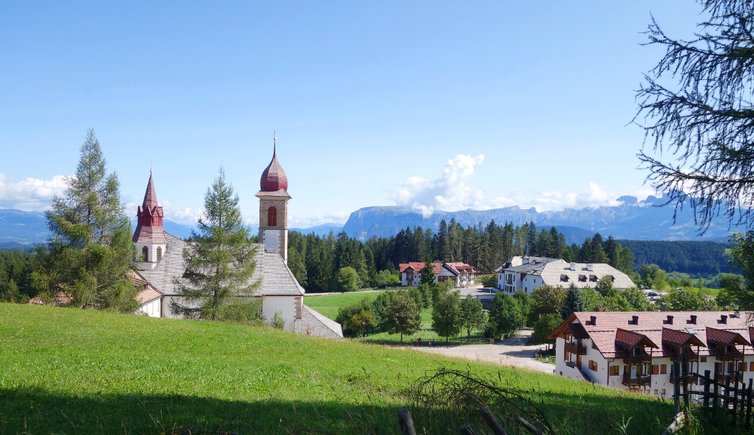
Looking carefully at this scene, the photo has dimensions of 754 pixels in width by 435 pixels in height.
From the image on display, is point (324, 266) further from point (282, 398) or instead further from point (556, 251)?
point (282, 398)

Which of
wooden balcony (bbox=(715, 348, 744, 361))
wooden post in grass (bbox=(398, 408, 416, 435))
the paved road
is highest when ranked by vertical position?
wooden post in grass (bbox=(398, 408, 416, 435))

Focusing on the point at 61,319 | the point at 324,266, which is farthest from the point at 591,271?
the point at 61,319

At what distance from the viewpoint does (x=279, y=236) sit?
129 ft

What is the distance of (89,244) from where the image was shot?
2478 centimetres

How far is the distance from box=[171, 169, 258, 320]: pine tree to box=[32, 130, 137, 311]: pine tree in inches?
132

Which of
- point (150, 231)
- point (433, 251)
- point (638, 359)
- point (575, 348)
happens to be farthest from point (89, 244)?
point (433, 251)

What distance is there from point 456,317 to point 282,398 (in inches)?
1782

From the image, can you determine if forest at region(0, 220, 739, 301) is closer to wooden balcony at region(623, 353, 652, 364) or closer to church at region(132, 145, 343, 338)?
church at region(132, 145, 343, 338)

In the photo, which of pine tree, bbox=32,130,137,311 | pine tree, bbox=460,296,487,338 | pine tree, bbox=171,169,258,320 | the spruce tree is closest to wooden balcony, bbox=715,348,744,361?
the spruce tree

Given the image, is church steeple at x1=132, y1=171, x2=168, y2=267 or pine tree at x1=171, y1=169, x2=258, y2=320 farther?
church steeple at x1=132, y1=171, x2=168, y2=267

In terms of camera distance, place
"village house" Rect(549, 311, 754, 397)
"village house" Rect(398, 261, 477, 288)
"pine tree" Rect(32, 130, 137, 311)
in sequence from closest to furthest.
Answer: "pine tree" Rect(32, 130, 137, 311), "village house" Rect(549, 311, 754, 397), "village house" Rect(398, 261, 477, 288)

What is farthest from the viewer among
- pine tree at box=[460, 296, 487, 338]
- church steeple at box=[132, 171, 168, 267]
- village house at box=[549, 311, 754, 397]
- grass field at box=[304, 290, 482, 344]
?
grass field at box=[304, 290, 482, 344]

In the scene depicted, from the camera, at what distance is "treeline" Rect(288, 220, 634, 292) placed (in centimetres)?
10231

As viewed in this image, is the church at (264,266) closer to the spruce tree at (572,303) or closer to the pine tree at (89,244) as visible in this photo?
the pine tree at (89,244)
